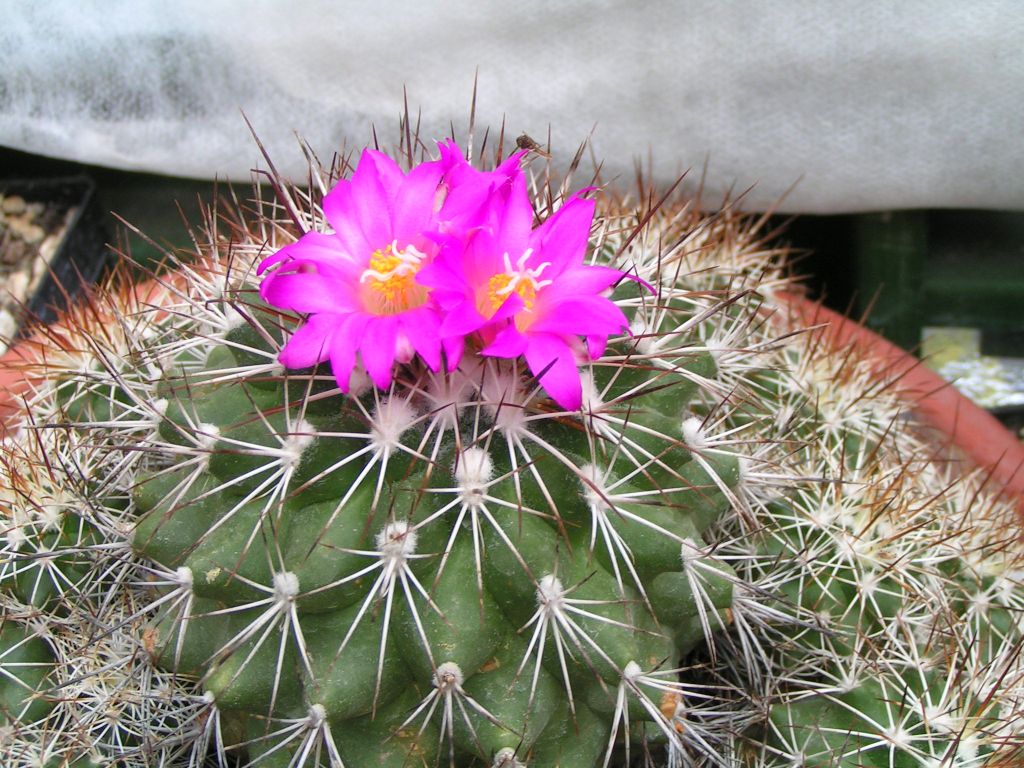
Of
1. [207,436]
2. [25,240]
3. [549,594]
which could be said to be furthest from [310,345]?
[25,240]

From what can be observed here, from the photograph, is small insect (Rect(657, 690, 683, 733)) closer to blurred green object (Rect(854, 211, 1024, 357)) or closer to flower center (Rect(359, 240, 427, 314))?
flower center (Rect(359, 240, 427, 314))

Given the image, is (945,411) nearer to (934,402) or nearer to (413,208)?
(934,402)

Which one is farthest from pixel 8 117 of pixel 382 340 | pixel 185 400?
pixel 382 340

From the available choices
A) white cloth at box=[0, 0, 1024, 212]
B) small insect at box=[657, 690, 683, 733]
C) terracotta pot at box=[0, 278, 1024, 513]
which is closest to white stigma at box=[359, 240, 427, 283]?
small insect at box=[657, 690, 683, 733]

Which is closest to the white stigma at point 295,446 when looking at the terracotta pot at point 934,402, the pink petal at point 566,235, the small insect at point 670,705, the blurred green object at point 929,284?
the pink petal at point 566,235

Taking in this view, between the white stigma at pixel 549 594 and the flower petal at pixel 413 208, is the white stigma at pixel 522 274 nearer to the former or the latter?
the flower petal at pixel 413 208

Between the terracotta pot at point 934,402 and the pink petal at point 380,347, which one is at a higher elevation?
the pink petal at point 380,347

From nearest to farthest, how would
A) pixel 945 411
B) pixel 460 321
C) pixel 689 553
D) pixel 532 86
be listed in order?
pixel 460 321 → pixel 689 553 → pixel 945 411 → pixel 532 86
